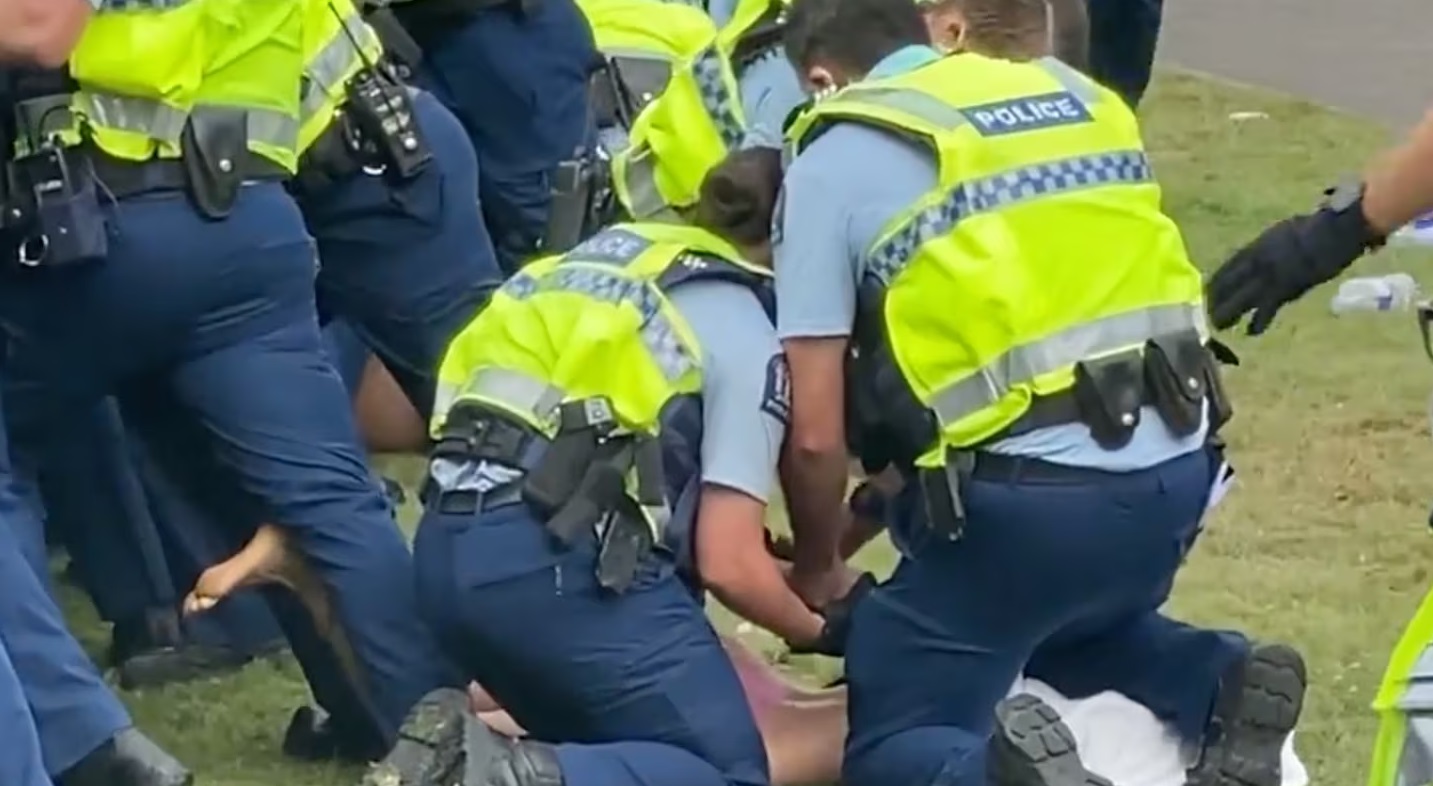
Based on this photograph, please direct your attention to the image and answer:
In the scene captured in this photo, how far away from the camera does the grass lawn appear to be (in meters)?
5.25

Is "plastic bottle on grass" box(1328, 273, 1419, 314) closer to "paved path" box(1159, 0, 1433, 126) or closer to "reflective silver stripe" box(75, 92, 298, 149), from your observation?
"reflective silver stripe" box(75, 92, 298, 149)

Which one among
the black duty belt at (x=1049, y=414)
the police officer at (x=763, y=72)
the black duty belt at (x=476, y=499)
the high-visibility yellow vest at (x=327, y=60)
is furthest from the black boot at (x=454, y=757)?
the high-visibility yellow vest at (x=327, y=60)

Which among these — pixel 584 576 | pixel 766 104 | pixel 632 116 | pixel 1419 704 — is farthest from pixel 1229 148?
pixel 1419 704

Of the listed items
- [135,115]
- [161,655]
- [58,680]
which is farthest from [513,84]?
[58,680]

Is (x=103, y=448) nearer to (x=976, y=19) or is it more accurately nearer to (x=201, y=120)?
(x=201, y=120)

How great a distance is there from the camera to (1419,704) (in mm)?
3068

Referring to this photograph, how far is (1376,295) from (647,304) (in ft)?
10.6

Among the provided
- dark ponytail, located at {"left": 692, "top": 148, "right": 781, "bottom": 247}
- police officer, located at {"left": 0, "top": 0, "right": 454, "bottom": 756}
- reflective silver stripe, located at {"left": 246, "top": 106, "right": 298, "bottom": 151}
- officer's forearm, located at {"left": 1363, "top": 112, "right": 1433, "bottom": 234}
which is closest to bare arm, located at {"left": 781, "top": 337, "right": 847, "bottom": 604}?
dark ponytail, located at {"left": 692, "top": 148, "right": 781, "bottom": 247}

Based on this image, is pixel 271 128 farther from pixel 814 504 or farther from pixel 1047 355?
pixel 1047 355

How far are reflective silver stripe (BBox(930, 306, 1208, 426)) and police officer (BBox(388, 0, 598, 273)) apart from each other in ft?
8.00

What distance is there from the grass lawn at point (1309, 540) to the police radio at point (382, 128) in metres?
0.95

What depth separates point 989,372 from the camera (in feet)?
14.1

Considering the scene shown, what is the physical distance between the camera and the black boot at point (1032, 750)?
405 cm

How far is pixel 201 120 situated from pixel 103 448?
92 centimetres
